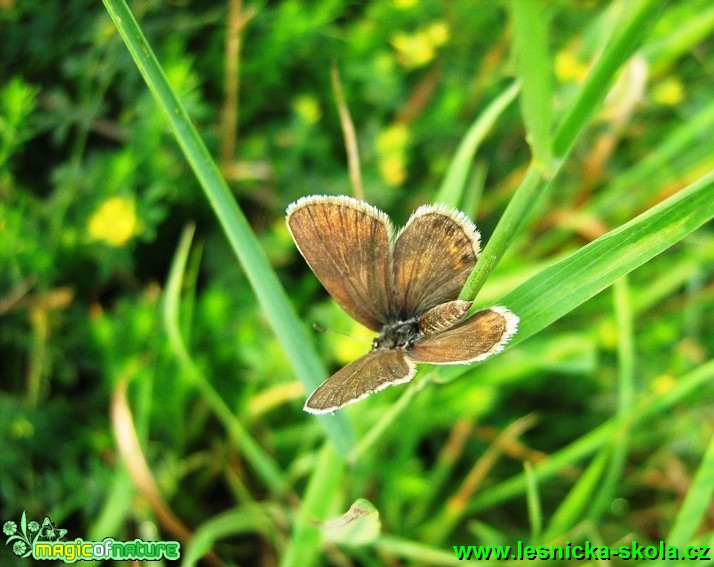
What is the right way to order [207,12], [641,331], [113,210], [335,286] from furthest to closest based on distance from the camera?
[641,331], [207,12], [113,210], [335,286]

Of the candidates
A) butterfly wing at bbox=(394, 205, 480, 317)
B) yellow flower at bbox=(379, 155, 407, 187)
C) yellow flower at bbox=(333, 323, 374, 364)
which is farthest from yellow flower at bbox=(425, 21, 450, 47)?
butterfly wing at bbox=(394, 205, 480, 317)

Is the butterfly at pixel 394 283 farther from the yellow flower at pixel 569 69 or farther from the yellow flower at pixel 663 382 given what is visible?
the yellow flower at pixel 569 69

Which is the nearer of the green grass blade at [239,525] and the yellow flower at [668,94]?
the green grass blade at [239,525]

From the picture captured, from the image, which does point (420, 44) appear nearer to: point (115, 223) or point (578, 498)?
point (115, 223)

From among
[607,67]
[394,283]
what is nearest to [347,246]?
[394,283]

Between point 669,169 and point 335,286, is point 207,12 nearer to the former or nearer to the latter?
point 335,286

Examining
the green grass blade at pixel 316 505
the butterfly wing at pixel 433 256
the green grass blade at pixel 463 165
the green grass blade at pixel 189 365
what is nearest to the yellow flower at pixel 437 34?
the green grass blade at pixel 463 165

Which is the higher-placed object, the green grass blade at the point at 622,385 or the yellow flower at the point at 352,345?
the yellow flower at the point at 352,345

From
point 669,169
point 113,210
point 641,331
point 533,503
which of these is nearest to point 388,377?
point 533,503
